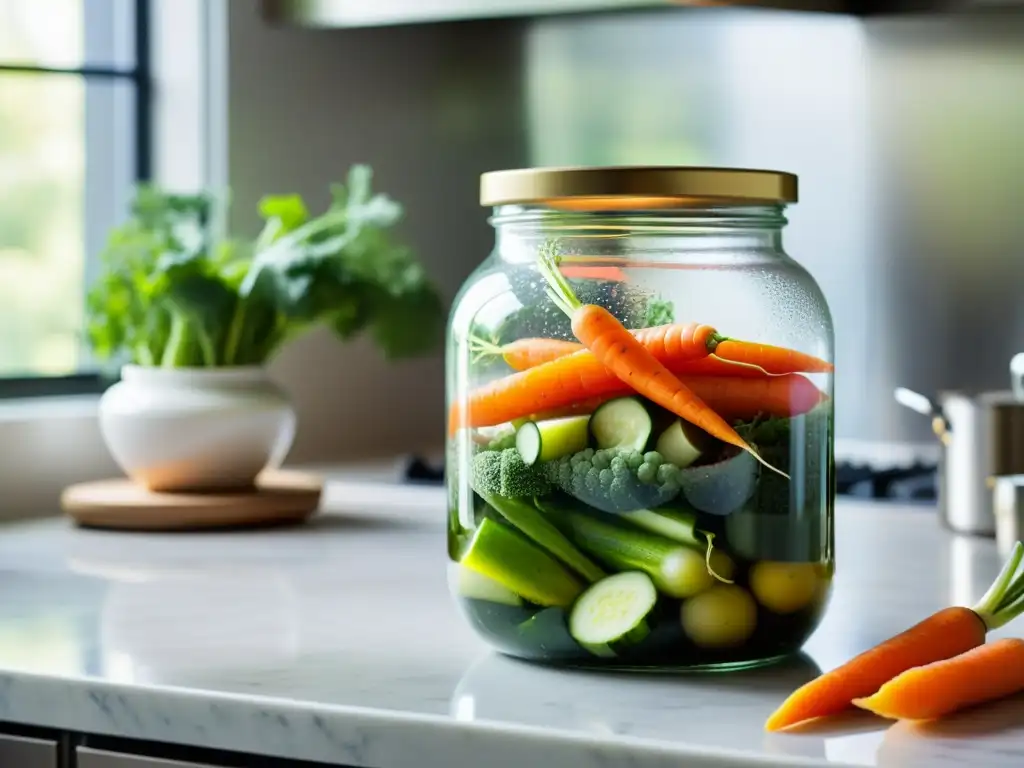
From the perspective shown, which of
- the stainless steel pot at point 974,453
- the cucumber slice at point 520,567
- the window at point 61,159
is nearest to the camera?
the cucumber slice at point 520,567

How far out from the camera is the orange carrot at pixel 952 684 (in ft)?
3.08

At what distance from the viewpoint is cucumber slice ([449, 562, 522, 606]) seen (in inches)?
41.5

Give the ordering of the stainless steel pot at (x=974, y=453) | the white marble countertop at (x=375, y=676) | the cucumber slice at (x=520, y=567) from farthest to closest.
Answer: the stainless steel pot at (x=974, y=453)
the cucumber slice at (x=520, y=567)
the white marble countertop at (x=375, y=676)

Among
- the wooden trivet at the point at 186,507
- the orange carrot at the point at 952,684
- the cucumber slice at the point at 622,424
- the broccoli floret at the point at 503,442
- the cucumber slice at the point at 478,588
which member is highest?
the cucumber slice at the point at 622,424

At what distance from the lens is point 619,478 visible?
3.26 feet

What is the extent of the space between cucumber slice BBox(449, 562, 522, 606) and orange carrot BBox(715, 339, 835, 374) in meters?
0.21

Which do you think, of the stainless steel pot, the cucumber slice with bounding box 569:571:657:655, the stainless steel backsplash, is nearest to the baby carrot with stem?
the cucumber slice with bounding box 569:571:657:655

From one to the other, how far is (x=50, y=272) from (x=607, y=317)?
4.30 ft

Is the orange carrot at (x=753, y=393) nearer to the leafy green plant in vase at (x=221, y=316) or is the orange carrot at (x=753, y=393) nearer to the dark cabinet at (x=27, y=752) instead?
the dark cabinet at (x=27, y=752)

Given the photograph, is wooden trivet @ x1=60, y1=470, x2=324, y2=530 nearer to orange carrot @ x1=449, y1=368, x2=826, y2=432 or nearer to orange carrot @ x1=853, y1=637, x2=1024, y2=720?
orange carrot @ x1=449, y1=368, x2=826, y2=432

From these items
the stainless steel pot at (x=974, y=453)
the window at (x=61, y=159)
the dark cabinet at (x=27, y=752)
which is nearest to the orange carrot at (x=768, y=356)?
the dark cabinet at (x=27, y=752)

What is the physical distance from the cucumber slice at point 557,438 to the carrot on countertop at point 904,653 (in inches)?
7.9

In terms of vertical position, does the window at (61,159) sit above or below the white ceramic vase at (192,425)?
above

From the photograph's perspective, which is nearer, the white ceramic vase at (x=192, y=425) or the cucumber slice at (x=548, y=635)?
the cucumber slice at (x=548, y=635)
